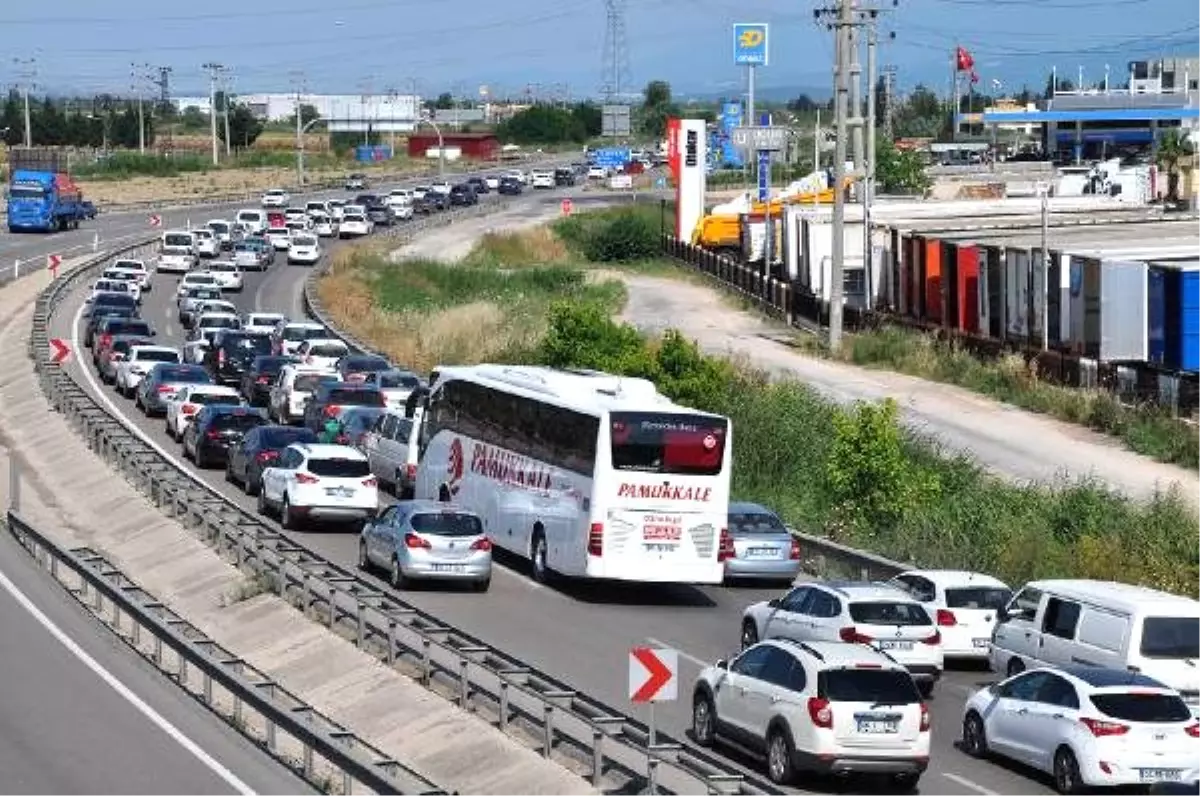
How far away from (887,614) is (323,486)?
14.6 meters

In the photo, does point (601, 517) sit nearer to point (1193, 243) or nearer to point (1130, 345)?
point (1130, 345)

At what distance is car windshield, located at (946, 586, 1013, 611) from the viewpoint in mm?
28453

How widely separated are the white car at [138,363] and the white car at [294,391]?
557 centimetres

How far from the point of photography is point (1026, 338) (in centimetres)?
6369

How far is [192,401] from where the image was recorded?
4944 cm

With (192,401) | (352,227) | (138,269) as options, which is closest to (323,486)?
(192,401)

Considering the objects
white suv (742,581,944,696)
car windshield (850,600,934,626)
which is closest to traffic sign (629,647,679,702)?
white suv (742,581,944,696)

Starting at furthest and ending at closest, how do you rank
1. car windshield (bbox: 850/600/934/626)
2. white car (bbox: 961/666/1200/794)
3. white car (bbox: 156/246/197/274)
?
white car (bbox: 156/246/197/274), car windshield (bbox: 850/600/934/626), white car (bbox: 961/666/1200/794)

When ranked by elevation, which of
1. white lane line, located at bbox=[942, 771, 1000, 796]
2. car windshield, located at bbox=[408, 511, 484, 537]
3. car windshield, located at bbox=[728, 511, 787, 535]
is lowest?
white lane line, located at bbox=[942, 771, 1000, 796]

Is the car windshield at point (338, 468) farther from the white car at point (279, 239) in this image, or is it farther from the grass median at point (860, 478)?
the white car at point (279, 239)

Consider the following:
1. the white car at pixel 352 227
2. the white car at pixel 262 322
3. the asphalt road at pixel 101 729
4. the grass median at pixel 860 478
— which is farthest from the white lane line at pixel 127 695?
the white car at pixel 352 227

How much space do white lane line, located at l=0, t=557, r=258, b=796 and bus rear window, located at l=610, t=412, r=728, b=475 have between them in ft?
26.0

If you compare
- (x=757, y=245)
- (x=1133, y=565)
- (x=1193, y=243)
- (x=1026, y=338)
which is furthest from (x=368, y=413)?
(x=757, y=245)

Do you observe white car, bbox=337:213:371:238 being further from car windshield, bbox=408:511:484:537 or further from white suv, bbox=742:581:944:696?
white suv, bbox=742:581:944:696
